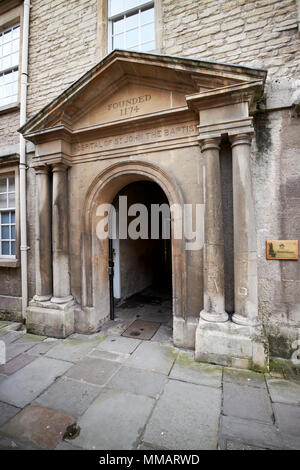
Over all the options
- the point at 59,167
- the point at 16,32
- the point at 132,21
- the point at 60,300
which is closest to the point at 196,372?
the point at 60,300

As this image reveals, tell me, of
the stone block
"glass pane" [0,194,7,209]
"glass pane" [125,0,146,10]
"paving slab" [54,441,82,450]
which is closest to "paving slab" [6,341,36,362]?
the stone block

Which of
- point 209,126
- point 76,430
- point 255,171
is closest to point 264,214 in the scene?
point 255,171

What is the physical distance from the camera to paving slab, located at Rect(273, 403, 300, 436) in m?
2.03

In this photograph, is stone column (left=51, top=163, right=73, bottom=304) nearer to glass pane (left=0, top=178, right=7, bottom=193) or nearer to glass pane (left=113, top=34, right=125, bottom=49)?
glass pane (left=0, top=178, right=7, bottom=193)

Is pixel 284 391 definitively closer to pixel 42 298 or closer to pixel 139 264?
pixel 42 298

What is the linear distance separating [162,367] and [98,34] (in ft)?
20.0

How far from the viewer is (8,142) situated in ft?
17.0

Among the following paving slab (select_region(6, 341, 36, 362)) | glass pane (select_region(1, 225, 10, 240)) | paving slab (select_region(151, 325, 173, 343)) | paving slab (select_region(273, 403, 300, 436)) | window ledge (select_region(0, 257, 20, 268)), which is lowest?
paving slab (select_region(6, 341, 36, 362))

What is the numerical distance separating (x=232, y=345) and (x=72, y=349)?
2.48 metres

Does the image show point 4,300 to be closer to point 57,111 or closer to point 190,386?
point 57,111

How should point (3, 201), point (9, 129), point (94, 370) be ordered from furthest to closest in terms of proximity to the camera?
1. point (3, 201)
2. point (9, 129)
3. point (94, 370)

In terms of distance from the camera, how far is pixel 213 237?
3.18 metres

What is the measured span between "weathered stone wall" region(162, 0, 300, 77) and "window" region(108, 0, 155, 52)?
41 cm
